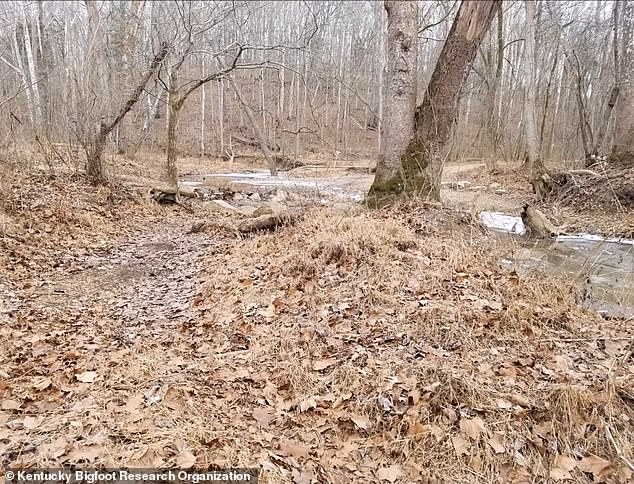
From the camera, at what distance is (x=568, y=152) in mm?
19797

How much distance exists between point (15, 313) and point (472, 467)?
4308 mm

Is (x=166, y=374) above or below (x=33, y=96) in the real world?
below

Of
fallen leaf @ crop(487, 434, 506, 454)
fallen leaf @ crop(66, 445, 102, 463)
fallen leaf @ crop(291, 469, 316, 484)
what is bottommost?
fallen leaf @ crop(291, 469, 316, 484)

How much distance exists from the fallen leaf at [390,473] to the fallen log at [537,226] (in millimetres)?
6723

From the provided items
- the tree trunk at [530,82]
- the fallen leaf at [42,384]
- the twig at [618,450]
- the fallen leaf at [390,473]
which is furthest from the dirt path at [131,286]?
the tree trunk at [530,82]

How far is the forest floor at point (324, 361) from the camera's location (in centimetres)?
250

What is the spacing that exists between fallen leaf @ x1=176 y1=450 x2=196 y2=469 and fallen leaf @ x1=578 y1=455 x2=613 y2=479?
203 centimetres

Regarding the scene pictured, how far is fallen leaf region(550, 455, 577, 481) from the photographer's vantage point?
7.83ft

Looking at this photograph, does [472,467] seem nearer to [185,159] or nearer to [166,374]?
[166,374]

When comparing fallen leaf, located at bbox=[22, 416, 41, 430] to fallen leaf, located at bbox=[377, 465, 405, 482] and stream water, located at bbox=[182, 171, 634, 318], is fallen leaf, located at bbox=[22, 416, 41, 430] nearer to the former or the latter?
fallen leaf, located at bbox=[377, 465, 405, 482]

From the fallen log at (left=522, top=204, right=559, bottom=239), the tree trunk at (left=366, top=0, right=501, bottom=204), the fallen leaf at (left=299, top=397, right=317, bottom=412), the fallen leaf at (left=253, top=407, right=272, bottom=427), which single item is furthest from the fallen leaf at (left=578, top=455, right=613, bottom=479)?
the fallen log at (left=522, top=204, right=559, bottom=239)

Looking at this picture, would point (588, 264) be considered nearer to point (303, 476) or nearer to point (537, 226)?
point (537, 226)

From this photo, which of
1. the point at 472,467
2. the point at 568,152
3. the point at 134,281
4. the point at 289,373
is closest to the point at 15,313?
the point at 134,281

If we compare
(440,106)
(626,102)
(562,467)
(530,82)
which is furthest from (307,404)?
(530,82)
